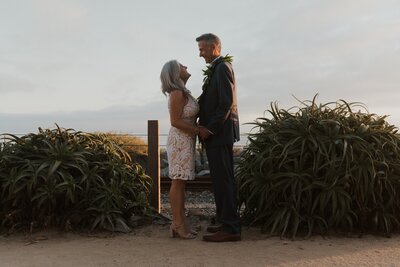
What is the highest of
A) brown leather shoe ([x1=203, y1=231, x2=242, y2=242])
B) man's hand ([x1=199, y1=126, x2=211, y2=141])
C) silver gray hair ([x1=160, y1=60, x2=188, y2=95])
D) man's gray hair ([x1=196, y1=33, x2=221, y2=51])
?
man's gray hair ([x1=196, y1=33, x2=221, y2=51])

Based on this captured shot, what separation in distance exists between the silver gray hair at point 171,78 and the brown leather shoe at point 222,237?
5.06 feet

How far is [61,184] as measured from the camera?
555cm

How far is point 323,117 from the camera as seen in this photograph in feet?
19.0

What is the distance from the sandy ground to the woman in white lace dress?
12.7 inches

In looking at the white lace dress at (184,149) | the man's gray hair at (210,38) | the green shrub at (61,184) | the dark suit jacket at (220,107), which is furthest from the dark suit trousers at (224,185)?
the green shrub at (61,184)

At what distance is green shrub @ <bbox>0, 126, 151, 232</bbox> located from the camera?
566 centimetres

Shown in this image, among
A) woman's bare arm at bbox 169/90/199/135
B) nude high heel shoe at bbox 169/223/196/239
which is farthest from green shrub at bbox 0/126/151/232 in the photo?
woman's bare arm at bbox 169/90/199/135

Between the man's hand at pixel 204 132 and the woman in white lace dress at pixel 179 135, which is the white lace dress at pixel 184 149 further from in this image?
the man's hand at pixel 204 132

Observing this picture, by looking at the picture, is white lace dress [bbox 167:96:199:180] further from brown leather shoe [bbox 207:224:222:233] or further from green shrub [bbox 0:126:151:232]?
green shrub [bbox 0:126:151:232]

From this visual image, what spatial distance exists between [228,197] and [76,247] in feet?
5.39

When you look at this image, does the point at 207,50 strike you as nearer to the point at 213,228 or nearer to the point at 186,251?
the point at 213,228

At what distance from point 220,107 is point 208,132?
29 cm

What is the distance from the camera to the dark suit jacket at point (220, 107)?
5195mm

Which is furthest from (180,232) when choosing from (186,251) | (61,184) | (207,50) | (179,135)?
(207,50)
